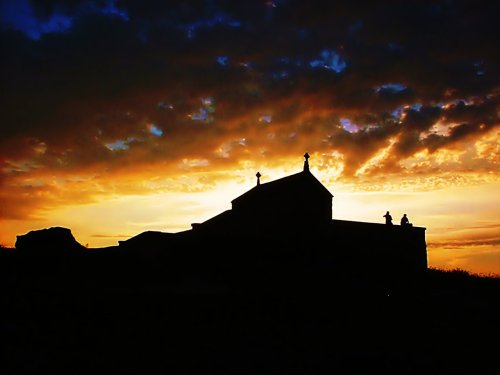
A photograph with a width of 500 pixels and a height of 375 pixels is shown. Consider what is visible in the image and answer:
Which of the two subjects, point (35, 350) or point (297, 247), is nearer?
point (35, 350)

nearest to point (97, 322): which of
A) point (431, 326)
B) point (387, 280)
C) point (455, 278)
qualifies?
point (431, 326)

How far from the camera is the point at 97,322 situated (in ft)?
51.3

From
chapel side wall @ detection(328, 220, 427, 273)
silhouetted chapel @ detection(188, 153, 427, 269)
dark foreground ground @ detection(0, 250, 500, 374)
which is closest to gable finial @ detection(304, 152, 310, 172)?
silhouetted chapel @ detection(188, 153, 427, 269)

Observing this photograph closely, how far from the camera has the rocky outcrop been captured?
73.5 ft

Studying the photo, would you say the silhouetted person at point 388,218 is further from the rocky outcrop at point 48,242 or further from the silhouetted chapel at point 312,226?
the rocky outcrop at point 48,242

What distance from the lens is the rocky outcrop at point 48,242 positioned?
2241cm

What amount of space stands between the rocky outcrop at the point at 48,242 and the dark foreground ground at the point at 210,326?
47.0 inches

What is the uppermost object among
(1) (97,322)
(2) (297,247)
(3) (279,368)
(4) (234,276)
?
(2) (297,247)

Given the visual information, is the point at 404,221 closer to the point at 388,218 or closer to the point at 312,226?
the point at 388,218

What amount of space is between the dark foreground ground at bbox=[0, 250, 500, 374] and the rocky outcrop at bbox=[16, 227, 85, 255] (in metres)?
1.19

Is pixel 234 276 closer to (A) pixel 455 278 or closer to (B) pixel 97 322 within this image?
(B) pixel 97 322

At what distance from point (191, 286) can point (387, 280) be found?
48.0 feet

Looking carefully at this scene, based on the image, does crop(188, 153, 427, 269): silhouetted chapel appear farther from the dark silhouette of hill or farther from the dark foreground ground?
the dark foreground ground

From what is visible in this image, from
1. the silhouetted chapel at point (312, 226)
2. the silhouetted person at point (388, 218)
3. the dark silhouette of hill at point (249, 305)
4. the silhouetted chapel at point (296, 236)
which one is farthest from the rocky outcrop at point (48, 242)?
the silhouetted person at point (388, 218)
